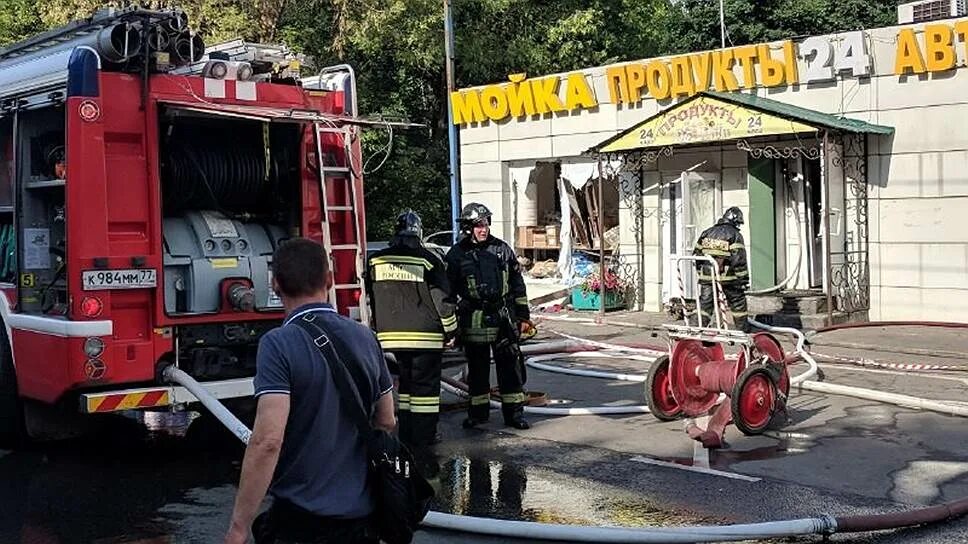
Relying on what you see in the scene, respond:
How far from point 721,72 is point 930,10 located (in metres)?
3.04

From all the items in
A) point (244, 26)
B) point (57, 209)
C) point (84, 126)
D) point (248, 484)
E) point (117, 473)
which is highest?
point (244, 26)

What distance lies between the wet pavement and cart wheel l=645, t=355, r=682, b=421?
0.14m

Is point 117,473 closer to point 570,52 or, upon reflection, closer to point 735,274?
point 735,274

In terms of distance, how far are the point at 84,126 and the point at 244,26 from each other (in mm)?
14984

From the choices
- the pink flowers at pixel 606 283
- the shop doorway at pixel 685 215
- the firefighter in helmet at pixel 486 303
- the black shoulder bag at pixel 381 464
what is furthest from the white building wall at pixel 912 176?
the black shoulder bag at pixel 381 464

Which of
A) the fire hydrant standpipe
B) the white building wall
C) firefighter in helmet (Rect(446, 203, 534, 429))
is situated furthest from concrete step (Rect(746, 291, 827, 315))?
the fire hydrant standpipe

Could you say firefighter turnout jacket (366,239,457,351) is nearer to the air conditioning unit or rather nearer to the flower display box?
the flower display box

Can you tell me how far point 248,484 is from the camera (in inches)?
125

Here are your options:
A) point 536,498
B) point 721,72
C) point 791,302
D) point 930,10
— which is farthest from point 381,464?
point 930,10

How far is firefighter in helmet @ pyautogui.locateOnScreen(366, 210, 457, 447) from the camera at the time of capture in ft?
25.2

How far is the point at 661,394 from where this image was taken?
8289mm

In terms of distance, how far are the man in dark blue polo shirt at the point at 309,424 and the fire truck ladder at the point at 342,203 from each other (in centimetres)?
464

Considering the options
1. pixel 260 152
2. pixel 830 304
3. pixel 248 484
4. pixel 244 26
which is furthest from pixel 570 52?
pixel 248 484

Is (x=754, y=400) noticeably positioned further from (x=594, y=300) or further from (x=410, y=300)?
(x=594, y=300)
